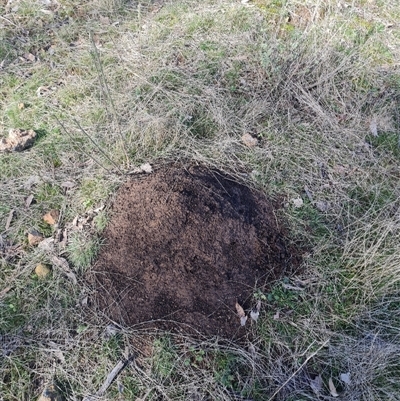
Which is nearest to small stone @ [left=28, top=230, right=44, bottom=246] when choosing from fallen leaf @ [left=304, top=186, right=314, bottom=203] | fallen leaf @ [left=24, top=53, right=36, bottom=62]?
fallen leaf @ [left=304, top=186, right=314, bottom=203]

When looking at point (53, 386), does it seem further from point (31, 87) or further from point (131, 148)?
point (31, 87)

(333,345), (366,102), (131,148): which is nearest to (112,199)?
(131,148)

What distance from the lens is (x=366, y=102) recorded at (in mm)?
3283

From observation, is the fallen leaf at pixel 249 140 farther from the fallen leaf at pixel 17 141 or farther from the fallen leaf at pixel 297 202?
the fallen leaf at pixel 17 141

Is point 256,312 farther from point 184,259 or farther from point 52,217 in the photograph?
point 52,217

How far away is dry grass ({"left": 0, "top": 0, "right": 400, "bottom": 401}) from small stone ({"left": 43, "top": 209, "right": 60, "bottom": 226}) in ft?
0.17

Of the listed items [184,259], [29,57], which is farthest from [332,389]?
[29,57]

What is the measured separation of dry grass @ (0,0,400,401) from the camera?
209cm

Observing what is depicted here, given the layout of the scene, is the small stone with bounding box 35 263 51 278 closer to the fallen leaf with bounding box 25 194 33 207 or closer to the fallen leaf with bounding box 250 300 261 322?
the fallen leaf with bounding box 25 194 33 207

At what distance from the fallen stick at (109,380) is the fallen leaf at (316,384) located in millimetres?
996

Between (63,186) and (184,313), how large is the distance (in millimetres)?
1344

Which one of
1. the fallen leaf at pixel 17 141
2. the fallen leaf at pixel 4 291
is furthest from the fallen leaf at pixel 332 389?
the fallen leaf at pixel 17 141

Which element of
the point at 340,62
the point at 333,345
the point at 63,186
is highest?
the point at 340,62

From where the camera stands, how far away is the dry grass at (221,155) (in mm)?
2094
